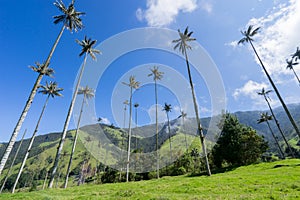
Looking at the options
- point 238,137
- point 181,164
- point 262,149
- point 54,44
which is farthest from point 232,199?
point 181,164

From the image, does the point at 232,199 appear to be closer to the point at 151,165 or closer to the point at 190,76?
the point at 190,76

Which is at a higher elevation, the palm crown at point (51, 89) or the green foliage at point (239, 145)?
the palm crown at point (51, 89)

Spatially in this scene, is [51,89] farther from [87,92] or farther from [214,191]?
[214,191]

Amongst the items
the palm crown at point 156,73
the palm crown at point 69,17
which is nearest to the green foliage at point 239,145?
the palm crown at point 156,73

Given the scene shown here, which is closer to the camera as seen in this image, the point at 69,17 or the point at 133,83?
the point at 69,17

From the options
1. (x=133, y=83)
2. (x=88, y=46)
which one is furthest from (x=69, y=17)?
(x=133, y=83)

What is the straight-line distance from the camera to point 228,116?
5009 centimetres

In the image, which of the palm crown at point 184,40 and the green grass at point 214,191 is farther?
the palm crown at point 184,40

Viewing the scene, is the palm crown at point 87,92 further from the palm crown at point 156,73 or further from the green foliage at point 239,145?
the green foliage at point 239,145

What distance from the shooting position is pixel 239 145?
43.5 metres

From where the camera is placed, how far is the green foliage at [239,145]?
42969 mm

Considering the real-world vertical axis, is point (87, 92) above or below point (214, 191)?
above

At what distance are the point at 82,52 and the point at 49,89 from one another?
12.7m

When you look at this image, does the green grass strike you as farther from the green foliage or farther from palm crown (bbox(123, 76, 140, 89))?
palm crown (bbox(123, 76, 140, 89))
